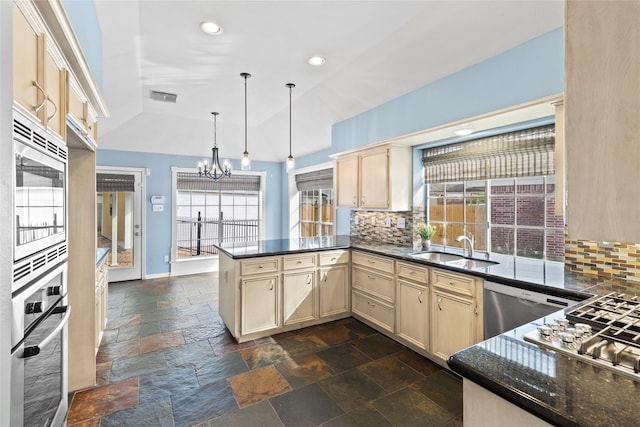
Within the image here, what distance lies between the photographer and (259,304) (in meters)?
3.34

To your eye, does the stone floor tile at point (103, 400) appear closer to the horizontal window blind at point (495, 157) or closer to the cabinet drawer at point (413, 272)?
the cabinet drawer at point (413, 272)

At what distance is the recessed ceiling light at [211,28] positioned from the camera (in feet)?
8.57

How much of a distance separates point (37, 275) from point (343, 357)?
2.43 m

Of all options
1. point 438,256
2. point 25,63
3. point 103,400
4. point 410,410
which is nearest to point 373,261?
point 438,256

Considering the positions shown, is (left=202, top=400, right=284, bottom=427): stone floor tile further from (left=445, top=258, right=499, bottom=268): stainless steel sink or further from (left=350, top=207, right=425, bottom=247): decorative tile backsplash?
(left=350, top=207, right=425, bottom=247): decorative tile backsplash

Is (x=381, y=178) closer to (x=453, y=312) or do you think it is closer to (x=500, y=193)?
(x=500, y=193)

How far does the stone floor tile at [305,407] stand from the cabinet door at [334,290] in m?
1.32

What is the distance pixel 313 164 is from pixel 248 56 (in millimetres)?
3257

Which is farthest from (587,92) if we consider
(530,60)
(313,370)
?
(313,370)

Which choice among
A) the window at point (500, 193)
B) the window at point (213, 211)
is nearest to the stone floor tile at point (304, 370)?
the window at point (500, 193)

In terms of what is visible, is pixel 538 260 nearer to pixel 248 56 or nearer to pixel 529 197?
pixel 529 197

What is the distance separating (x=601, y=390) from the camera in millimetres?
918

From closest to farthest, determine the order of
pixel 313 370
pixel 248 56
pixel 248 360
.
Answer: pixel 313 370
pixel 248 360
pixel 248 56

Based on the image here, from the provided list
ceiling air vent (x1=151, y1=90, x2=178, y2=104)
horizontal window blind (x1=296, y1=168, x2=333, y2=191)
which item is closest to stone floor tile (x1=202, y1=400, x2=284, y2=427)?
ceiling air vent (x1=151, y1=90, x2=178, y2=104)
